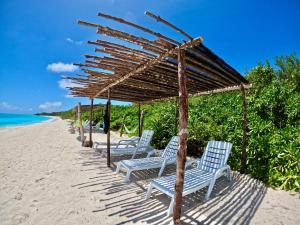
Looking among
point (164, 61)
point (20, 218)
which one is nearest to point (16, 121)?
point (20, 218)

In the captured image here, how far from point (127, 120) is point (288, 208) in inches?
488

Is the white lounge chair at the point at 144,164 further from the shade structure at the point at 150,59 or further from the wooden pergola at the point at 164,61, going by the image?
the shade structure at the point at 150,59

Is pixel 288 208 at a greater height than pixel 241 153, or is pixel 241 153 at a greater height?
pixel 241 153

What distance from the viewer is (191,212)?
317 cm

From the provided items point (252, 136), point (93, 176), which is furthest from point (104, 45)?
point (252, 136)

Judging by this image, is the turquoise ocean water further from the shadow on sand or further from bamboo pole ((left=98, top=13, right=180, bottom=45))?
bamboo pole ((left=98, top=13, right=180, bottom=45))

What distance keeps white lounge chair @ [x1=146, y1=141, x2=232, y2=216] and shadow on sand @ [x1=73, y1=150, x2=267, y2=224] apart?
0.24 meters

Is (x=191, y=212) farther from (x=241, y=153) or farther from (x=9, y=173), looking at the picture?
(x=9, y=173)

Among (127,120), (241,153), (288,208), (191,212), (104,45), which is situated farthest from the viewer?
(127,120)

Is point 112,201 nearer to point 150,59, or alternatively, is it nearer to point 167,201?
point 167,201

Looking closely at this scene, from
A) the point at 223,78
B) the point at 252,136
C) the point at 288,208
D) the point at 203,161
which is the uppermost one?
the point at 223,78

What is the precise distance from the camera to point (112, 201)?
350cm

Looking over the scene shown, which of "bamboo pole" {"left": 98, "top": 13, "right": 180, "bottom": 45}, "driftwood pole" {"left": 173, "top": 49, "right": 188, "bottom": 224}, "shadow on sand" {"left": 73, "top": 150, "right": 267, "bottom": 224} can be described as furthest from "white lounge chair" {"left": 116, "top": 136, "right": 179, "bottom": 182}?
"bamboo pole" {"left": 98, "top": 13, "right": 180, "bottom": 45}

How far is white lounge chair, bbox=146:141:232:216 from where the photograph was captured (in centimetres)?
343
